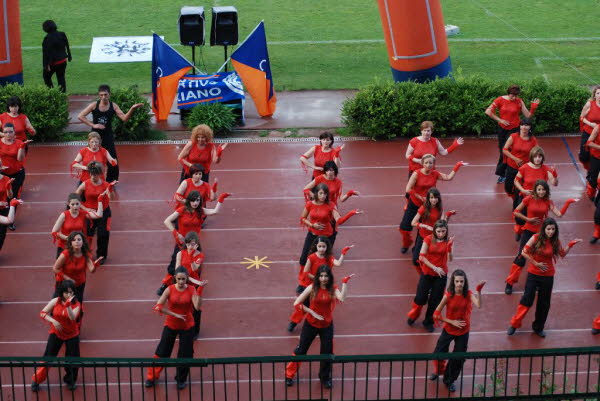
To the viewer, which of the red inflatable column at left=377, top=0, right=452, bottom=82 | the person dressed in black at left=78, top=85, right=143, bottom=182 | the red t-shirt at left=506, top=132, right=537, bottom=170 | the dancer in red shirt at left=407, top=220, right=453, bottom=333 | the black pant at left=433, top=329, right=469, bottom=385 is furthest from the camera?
the red inflatable column at left=377, top=0, right=452, bottom=82

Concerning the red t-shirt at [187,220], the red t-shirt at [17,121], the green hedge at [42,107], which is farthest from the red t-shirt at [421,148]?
the green hedge at [42,107]

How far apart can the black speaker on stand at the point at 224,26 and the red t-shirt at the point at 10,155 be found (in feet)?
18.4

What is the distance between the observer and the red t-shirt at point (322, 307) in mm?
9133

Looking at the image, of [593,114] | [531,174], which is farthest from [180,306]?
[593,114]

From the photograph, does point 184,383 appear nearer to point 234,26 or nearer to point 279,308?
point 279,308

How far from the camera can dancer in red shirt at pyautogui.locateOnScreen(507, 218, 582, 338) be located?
9.94 metres

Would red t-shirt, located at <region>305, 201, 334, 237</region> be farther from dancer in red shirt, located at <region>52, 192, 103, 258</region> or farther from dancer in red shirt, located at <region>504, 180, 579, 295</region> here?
dancer in red shirt, located at <region>52, 192, 103, 258</region>

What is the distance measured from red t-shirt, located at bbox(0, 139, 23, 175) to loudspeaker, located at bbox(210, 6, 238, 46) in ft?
18.4

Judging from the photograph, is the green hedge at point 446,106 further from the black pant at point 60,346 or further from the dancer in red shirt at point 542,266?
the black pant at point 60,346

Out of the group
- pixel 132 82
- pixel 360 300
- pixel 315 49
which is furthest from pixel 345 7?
pixel 360 300

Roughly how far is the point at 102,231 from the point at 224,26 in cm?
660

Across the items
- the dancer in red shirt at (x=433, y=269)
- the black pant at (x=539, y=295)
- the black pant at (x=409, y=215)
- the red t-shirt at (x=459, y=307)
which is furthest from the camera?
the black pant at (x=409, y=215)

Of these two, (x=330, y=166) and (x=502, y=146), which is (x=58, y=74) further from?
(x=502, y=146)

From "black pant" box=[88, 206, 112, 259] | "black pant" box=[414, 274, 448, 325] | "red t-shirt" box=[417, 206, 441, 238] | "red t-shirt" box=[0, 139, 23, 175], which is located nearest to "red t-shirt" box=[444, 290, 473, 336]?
"black pant" box=[414, 274, 448, 325]
